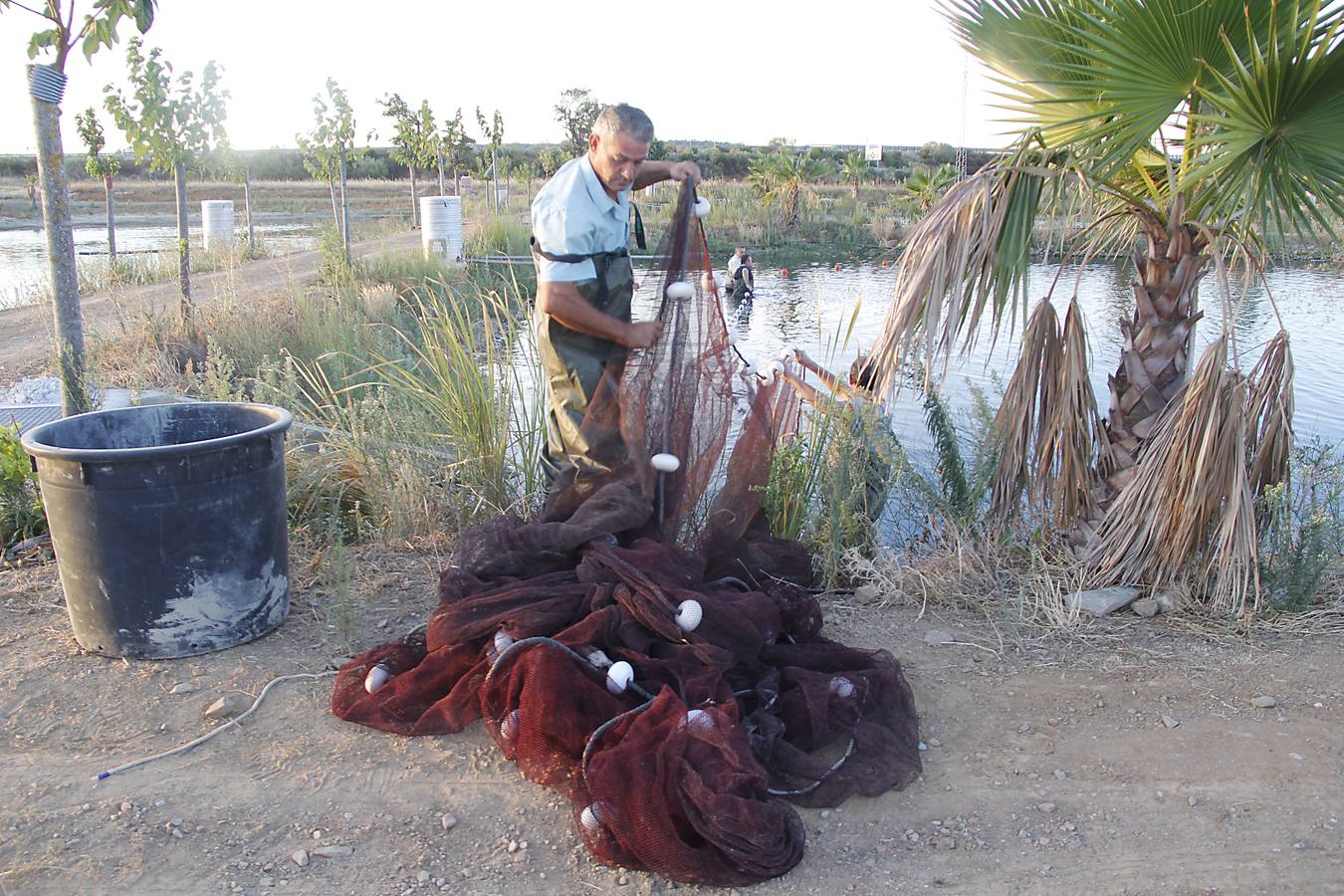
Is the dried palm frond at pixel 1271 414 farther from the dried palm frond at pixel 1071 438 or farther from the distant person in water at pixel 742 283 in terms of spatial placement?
the distant person in water at pixel 742 283

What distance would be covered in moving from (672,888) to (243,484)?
237 cm

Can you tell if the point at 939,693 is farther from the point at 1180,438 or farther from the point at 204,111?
the point at 204,111

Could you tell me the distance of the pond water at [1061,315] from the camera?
9594mm

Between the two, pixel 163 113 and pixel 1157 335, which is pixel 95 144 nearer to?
pixel 163 113

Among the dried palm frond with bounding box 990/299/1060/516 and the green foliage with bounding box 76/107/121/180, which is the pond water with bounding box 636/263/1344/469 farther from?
the green foliage with bounding box 76/107/121/180

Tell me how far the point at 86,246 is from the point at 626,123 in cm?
3260

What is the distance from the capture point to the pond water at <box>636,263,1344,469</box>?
9594 millimetres

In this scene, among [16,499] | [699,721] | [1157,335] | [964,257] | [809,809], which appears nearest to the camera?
[699,721]

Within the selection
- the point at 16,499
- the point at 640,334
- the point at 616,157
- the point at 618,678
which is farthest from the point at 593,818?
the point at 16,499

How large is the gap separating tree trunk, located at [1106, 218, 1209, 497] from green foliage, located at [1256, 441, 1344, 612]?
0.61 m

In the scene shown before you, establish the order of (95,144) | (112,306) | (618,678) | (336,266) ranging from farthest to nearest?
(95,144) → (336,266) → (112,306) → (618,678)

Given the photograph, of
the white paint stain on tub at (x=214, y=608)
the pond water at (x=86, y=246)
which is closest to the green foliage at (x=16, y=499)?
the white paint stain on tub at (x=214, y=608)

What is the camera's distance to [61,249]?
4992 millimetres

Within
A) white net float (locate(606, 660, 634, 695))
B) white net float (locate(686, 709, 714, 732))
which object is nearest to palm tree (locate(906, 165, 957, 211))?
white net float (locate(606, 660, 634, 695))
